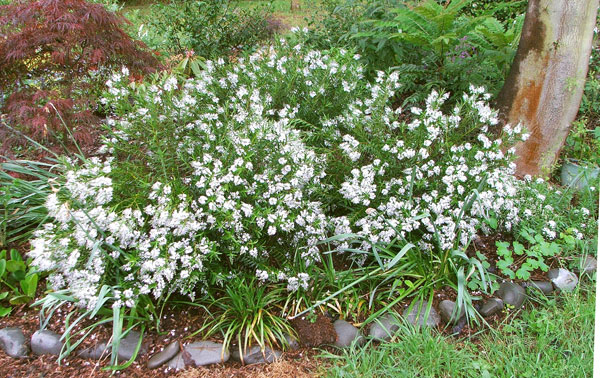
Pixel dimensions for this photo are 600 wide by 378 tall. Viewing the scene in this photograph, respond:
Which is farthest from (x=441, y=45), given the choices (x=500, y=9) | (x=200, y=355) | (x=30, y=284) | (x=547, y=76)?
(x=30, y=284)

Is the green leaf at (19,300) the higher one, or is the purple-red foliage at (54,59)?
the purple-red foliage at (54,59)

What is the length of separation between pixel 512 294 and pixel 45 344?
2818 mm

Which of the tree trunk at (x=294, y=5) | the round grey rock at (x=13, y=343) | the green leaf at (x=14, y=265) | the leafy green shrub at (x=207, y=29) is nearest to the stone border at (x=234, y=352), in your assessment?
the round grey rock at (x=13, y=343)

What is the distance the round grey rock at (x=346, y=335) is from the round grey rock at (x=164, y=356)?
917 mm

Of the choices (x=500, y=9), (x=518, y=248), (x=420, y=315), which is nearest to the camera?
(x=420, y=315)

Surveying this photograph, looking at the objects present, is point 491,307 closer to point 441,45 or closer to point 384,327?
point 384,327

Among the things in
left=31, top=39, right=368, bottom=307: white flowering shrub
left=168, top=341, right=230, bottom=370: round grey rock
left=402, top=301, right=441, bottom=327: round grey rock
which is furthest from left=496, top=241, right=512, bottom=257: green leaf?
left=168, top=341, right=230, bottom=370: round grey rock

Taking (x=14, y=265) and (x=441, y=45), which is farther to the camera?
(x=441, y=45)

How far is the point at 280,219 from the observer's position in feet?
8.28

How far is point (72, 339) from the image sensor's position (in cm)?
256

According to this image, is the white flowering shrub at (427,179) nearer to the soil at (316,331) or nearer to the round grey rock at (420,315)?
the round grey rock at (420,315)

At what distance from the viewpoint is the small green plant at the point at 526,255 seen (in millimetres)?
2869

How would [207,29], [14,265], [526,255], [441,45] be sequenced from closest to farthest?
[14,265]
[526,255]
[441,45]
[207,29]

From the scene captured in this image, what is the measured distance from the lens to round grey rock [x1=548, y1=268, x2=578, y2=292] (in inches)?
113
